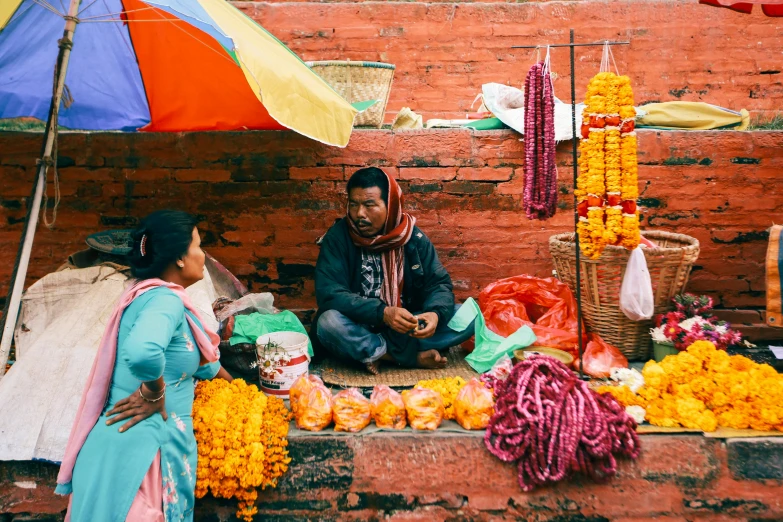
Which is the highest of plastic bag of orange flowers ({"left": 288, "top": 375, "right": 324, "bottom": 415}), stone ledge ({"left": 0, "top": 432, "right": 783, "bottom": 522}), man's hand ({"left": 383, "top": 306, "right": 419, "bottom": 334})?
man's hand ({"left": 383, "top": 306, "right": 419, "bottom": 334})

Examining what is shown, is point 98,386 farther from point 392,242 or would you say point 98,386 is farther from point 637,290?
point 637,290

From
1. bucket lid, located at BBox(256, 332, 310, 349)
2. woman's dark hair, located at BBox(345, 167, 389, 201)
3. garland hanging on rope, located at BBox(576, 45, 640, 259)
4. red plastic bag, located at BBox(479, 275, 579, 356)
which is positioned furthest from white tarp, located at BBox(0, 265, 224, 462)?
garland hanging on rope, located at BBox(576, 45, 640, 259)

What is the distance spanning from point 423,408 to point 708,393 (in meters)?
1.53

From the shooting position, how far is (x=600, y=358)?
3773mm

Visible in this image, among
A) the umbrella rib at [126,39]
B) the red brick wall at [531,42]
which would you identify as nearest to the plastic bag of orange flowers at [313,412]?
the umbrella rib at [126,39]

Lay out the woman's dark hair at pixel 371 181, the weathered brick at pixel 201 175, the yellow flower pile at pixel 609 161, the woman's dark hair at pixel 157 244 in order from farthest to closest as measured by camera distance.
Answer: the weathered brick at pixel 201 175 → the woman's dark hair at pixel 371 181 → the yellow flower pile at pixel 609 161 → the woman's dark hair at pixel 157 244

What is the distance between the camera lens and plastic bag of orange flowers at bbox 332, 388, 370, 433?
3021 mm

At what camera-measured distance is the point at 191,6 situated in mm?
2400

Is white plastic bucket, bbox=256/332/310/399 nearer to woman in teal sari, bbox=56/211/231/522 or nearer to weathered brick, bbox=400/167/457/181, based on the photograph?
woman in teal sari, bbox=56/211/231/522

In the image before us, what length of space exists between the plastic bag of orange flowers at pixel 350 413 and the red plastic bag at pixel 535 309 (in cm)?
138

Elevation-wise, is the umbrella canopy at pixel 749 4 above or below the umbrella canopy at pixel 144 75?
above

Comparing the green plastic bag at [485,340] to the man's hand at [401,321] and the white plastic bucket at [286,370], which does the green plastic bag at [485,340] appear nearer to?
the man's hand at [401,321]

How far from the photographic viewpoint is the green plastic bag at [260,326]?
3.65 meters

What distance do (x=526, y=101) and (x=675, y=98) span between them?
10.6 feet
